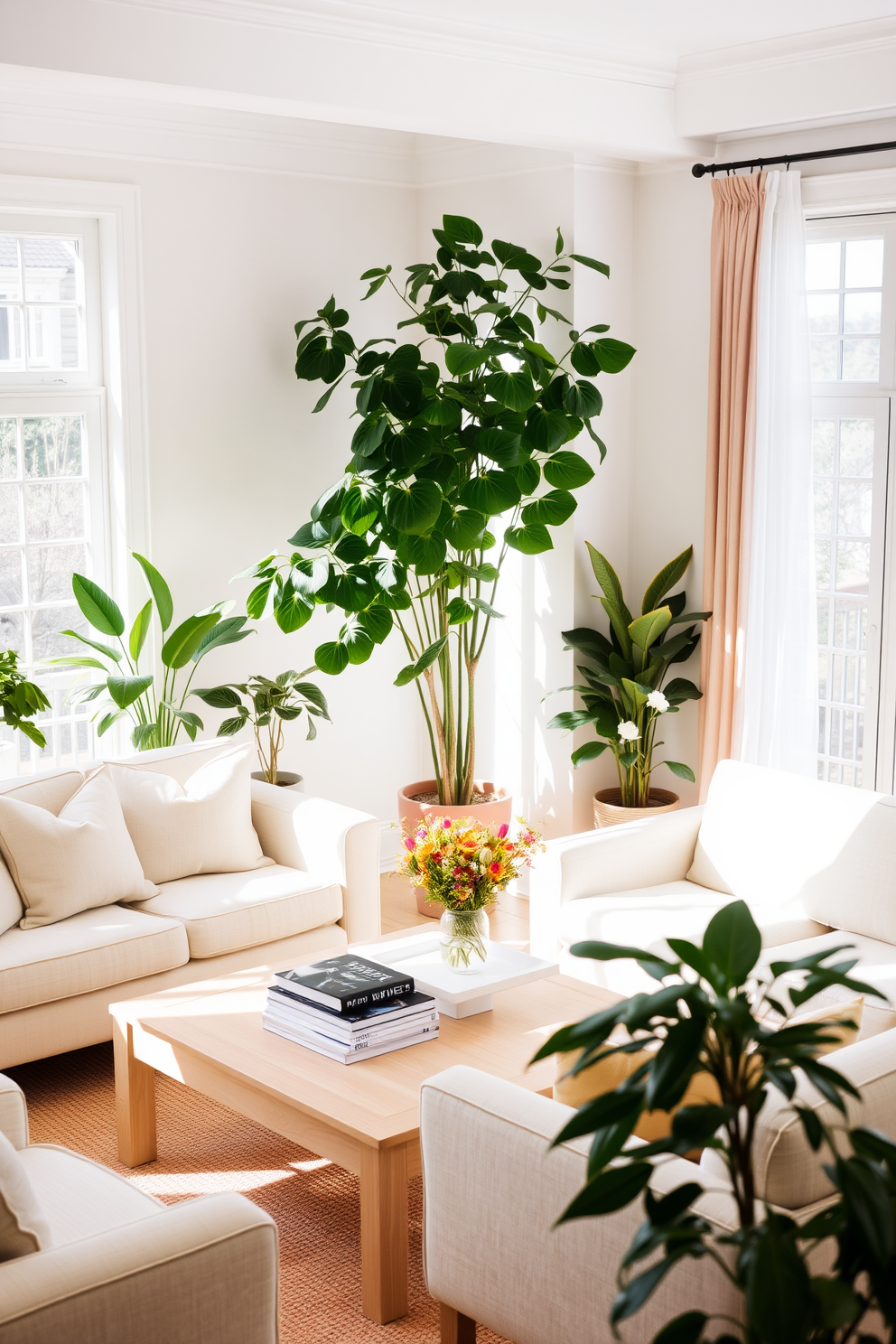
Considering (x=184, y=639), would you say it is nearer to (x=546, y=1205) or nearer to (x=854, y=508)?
(x=854, y=508)

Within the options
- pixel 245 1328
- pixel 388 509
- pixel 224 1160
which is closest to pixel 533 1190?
pixel 245 1328

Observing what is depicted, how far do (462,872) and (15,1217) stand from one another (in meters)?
1.55

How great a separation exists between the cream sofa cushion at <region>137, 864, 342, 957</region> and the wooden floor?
2.68 feet

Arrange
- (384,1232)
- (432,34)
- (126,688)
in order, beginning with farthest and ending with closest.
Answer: (126,688), (432,34), (384,1232)

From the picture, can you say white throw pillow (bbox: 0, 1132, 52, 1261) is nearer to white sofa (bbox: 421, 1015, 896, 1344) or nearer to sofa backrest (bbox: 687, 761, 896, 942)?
white sofa (bbox: 421, 1015, 896, 1344)

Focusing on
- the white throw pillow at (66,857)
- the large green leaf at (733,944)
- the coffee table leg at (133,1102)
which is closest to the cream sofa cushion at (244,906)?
the white throw pillow at (66,857)

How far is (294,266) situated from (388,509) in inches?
50.8

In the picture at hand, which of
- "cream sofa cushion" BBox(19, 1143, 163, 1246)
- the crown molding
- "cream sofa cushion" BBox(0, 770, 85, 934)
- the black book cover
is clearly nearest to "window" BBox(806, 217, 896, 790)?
the crown molding

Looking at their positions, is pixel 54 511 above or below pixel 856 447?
below

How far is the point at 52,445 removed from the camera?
16.7 feet

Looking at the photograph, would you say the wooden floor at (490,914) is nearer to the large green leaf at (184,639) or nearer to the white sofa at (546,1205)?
the large green leaf at (184,639)

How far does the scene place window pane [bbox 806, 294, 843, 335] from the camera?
4945 mm

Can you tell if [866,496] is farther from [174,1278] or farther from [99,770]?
[174,1278]

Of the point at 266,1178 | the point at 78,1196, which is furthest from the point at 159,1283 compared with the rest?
the point at 266,1178
